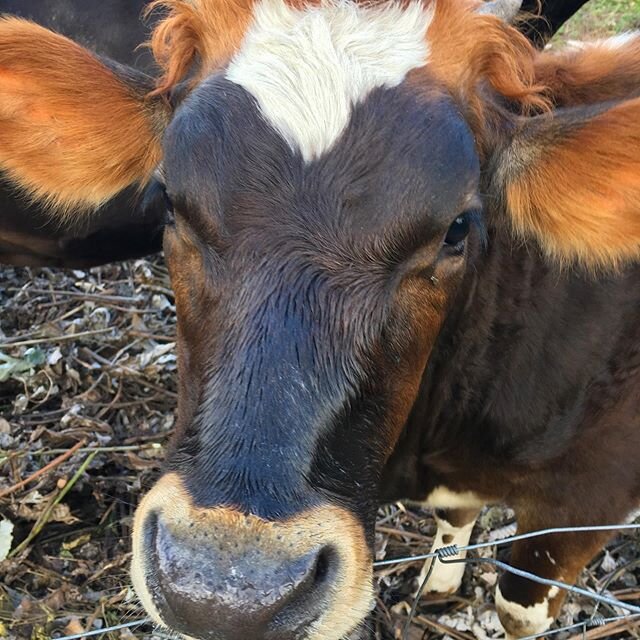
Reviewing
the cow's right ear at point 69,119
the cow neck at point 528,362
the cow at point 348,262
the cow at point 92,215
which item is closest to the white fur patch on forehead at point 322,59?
the cow at point 348,262

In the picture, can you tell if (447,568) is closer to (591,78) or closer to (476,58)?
(591,78)

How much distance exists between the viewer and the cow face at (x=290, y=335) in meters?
1.74

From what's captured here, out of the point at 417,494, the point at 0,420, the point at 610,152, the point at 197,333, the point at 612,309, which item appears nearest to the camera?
the point at 197,333

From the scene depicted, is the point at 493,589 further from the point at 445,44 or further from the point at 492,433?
the point at 445,44

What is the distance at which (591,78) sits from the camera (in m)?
2.85

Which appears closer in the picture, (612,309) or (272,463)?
(272,463)

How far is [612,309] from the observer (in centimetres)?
306

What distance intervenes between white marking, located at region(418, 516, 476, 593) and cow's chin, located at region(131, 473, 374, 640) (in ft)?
6.81

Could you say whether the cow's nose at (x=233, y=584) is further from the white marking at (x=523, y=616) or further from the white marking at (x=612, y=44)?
the white marking at (x=612, y=44)

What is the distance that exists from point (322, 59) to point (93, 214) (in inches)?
91.3

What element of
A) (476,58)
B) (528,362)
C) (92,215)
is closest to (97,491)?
(92,215)

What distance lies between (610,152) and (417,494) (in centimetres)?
173

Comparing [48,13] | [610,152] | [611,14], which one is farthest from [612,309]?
[611,14]

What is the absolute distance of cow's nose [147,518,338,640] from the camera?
5.49ft
